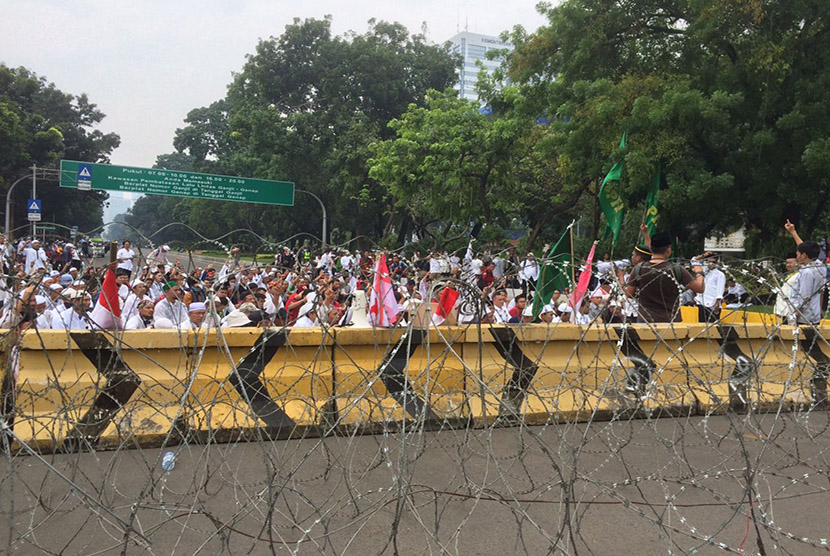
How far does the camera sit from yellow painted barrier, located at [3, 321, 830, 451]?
4.58 meters

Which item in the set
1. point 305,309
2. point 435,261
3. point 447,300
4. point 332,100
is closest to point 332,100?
point 332,100

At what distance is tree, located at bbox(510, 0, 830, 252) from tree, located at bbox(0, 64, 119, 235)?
116 ft

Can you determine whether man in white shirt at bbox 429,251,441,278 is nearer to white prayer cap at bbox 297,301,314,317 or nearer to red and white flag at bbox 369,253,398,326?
red and white flag at bbox 369,253,398,326

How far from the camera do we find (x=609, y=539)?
341 cm

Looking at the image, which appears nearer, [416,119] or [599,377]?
[599,377]

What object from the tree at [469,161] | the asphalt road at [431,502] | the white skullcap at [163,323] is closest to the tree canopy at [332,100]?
the tree at [469,161]

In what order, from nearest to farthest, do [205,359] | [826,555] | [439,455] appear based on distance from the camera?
[826,555] < [439,455] < [205,359]

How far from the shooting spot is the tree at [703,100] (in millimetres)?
15602

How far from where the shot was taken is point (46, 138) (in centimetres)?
4372

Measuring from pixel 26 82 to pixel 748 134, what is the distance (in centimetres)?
4706

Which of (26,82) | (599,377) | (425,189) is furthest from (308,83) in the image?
(599,377)

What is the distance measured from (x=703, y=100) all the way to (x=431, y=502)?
14176 mm

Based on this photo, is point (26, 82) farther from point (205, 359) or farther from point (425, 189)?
point (205, 359)

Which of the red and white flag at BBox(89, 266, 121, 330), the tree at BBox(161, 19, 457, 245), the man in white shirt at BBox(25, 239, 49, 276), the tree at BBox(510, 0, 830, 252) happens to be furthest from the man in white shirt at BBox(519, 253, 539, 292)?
the tree at BBox(161, 19, 457, 245)
